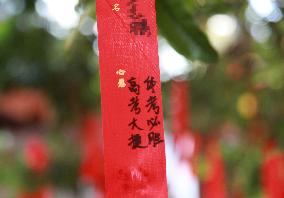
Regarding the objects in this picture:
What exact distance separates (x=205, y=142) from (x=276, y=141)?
631 millimetres

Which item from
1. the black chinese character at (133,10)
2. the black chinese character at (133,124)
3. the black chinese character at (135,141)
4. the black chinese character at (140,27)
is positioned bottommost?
the black chinese character at (135,141)

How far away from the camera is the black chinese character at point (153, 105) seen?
656 mm

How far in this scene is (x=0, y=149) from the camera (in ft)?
8.66

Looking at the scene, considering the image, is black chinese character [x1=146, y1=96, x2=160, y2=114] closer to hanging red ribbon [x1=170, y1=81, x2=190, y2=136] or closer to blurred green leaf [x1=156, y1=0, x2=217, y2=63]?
blurred green leaf [x1=156, y1=0, x2=217, y2=63]

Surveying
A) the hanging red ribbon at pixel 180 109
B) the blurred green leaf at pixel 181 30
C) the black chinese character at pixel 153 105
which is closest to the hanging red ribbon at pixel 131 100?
the black chinese character at pixel 153 105

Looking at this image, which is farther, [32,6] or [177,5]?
[32,6]

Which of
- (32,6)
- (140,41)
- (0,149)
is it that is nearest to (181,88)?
(32,6)

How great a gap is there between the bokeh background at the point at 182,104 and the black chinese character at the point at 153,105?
0.64 m

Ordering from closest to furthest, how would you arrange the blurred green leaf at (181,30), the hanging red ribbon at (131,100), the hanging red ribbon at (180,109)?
the hanging red ribbon at (131,100)
the blurred green leaf at (181,30)
the hanging red ribbon at (180,109)

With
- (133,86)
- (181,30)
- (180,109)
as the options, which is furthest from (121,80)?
(180,109)

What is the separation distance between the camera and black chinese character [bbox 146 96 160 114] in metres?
0.66

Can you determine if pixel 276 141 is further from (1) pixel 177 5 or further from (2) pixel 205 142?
(1) pixel 177 5

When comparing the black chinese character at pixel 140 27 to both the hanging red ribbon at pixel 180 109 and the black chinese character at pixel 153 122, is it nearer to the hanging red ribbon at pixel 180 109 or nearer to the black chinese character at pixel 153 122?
the black chinese character at pixel 153 122

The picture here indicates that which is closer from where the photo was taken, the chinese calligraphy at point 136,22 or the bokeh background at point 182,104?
the chinese calligraphy at point 136,22
